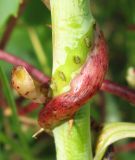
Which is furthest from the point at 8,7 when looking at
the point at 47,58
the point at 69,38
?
the point at 47,58

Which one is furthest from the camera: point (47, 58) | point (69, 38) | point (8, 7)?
point (47, 58)

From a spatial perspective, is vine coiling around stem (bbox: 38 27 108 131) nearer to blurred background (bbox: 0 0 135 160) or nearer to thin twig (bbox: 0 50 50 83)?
thin twig (bbox: 0 50 50 83)

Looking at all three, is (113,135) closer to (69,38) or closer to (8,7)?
(69,38)

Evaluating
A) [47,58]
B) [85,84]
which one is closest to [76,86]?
[85,84]

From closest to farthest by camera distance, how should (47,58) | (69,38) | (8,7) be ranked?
(69,38), (8,7), (47,58)

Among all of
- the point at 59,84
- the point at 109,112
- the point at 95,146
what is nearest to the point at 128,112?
the point at 109,112

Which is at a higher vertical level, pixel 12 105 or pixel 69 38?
pixel 69 38

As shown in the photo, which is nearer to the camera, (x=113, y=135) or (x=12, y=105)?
(x=113, y=135)

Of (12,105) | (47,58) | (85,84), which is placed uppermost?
(85,84)
